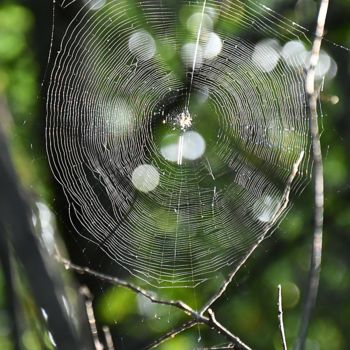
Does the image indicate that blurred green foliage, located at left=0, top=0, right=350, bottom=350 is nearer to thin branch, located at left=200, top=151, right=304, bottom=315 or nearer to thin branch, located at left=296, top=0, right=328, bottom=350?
thin branch, located at left=200, top=151, right=304, bottom=315

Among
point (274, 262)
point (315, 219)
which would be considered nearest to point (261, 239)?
point (315, 219)

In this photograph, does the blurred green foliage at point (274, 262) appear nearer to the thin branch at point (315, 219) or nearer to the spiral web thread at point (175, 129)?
the spiral web thread at point (175, 129)

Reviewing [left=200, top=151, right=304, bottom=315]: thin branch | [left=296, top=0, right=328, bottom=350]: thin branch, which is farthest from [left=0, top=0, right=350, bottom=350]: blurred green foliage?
[left=296, top=0, right=328, bottom=350]: thin branch

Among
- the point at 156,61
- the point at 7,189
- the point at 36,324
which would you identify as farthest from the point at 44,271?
the point at 156,61

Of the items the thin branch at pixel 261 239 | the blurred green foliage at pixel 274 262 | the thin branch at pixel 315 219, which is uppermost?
the blurred green foliage at pixel 274 262

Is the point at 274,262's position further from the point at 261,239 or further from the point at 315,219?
the point at 315,219

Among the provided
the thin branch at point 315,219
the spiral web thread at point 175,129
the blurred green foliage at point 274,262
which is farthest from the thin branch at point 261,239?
the blurred green foliage at point 274,262
